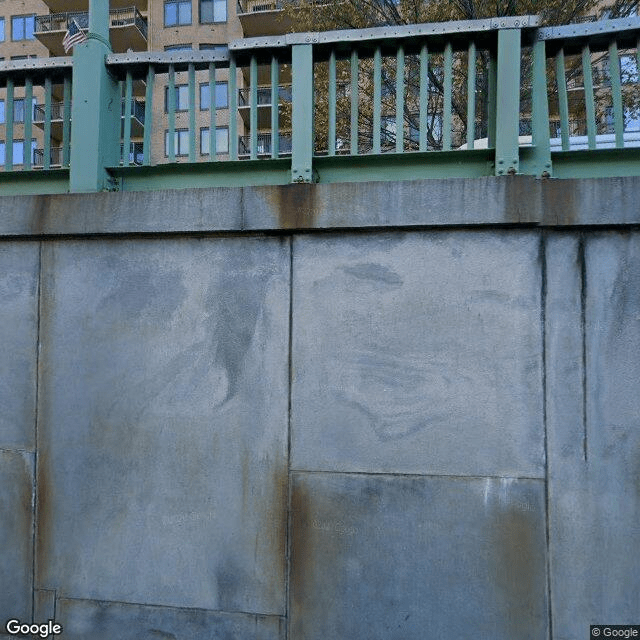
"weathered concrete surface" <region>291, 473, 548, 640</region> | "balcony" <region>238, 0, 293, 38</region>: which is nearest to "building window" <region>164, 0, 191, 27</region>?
"balcony" <region>238, 0, 293, 38</region>

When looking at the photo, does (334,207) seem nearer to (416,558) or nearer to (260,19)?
(416,558)

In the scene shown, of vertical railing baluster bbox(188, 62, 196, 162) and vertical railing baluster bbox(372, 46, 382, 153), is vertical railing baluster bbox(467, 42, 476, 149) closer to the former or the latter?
vertical railing baluster bbox(372, 46, 382, 153)

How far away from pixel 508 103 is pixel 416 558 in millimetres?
2906

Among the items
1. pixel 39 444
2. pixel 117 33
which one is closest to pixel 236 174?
pixel 39 444

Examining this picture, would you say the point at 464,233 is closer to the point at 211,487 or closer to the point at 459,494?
the point at 459,494

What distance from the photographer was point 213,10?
1182 inches

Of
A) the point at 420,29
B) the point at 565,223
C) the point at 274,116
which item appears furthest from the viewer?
the point at 274,116

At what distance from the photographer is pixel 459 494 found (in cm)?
329

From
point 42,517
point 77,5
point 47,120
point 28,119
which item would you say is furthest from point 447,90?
point 77,5

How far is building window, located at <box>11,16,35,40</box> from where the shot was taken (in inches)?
1292

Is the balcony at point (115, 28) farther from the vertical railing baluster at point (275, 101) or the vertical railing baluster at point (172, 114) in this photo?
the vertical railing baluster at point (275, 101)

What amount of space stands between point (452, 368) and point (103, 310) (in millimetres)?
2380

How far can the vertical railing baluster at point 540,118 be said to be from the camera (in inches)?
136

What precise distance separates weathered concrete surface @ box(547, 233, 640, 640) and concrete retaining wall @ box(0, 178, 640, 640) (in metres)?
0.01
